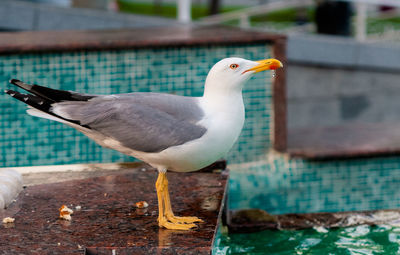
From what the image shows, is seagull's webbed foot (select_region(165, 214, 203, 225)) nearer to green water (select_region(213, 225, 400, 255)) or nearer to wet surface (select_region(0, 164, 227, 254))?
wet surface (select_region(0, 164, 227, 254))

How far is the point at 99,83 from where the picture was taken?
6.62m

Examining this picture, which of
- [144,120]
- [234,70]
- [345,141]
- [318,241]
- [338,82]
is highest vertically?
[234,70]

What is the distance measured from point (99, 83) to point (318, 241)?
277cm

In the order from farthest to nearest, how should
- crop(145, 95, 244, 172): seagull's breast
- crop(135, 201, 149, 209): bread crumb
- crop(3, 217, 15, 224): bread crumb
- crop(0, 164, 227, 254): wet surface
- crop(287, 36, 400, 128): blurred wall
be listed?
1. crop(287, 36, 400, 128): blurred wall
2. crop(135, 201, 149, 209): bread crumb
3. crop(3, 217, 15, 224): bread crumb
4. crop(145, 95, 244, 172): seagull's breast
5. crop(0, 164, 227, 254): wet surface

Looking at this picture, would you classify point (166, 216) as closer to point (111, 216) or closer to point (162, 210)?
point (162, 210)

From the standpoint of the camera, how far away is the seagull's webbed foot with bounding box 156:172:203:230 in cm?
394

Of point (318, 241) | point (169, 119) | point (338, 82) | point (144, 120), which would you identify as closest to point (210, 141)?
point (169, 119)

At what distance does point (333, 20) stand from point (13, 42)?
20.4 ft

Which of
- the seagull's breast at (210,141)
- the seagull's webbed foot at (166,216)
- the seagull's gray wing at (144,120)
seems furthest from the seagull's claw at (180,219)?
the seagull's gray wing at (144,120)

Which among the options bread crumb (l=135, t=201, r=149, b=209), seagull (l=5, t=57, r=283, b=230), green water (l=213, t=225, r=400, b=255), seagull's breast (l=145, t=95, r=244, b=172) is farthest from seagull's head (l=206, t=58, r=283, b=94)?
green water (l=213, t=225, r=400, b=255)

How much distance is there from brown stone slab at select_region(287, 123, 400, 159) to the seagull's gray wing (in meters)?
2.91

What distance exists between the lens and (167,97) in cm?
397

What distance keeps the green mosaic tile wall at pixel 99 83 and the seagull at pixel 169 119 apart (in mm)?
2636

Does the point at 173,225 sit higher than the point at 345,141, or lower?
higher
